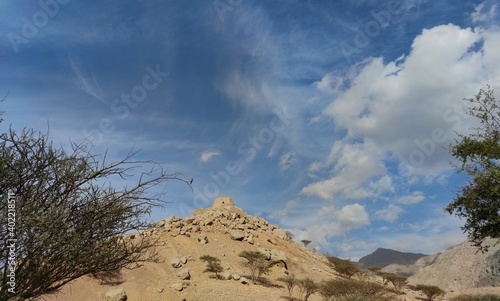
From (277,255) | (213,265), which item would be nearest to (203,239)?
(213,265)

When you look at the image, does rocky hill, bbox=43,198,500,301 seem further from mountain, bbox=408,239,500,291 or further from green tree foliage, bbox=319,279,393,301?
mountain, bbox=408,239,500,291

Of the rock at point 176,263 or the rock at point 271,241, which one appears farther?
the rock at point 271,241

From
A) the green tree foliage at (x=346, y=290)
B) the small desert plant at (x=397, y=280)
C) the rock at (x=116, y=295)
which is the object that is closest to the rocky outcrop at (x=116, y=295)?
the rock at (x=116, y=295)

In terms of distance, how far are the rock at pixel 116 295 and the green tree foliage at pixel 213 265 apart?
22.5 ft

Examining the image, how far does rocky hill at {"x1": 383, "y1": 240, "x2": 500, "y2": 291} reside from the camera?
78819 millimetres

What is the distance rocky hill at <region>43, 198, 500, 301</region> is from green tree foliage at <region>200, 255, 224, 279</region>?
0.52 m

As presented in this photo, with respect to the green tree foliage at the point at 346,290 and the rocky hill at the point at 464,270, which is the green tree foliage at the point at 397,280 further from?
the rocky hill at the point at 464,270

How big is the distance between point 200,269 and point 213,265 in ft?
4.72

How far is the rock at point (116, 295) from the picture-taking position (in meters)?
22.2

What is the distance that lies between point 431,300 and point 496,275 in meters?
42.2

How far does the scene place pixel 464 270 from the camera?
3716 inches

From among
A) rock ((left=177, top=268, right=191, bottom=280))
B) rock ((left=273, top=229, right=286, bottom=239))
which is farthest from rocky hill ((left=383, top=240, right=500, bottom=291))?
rock ((left=177, top=268, right=191, bottom=280))

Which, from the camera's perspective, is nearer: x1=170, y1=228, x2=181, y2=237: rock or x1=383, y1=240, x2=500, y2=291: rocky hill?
x1=170, y1=228, x2=181, y2=237: rock

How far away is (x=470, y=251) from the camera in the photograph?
329 feet
